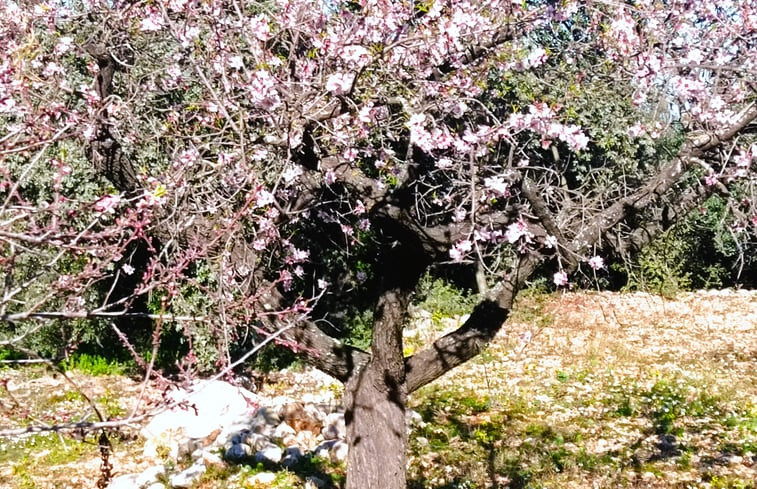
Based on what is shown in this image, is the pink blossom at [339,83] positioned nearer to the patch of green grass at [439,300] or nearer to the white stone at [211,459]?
the white stone at [211,459]

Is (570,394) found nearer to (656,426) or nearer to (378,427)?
(656,426)

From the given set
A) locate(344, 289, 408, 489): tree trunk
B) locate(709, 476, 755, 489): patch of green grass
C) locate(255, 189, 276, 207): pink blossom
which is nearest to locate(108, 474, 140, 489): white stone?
locate(344, 289, 408, 489): tree trunk

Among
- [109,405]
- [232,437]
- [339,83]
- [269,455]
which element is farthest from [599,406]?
[109,405]

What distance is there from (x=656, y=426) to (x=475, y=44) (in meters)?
4.63

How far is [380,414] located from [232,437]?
2540 millimetres

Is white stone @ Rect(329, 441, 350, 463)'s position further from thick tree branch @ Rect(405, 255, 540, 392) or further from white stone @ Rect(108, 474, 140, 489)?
thick tree branch @ Rect(405, 255, 540, 392)

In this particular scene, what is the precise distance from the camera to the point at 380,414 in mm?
4566

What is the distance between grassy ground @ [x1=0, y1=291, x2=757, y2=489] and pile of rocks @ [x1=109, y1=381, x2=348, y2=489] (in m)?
0.25

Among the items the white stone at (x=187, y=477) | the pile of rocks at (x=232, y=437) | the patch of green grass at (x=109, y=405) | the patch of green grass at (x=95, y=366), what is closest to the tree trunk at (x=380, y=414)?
the pile of rocks at (x=232, y=437)

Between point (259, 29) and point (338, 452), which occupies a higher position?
point (259, 29)

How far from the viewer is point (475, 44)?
4.28 m

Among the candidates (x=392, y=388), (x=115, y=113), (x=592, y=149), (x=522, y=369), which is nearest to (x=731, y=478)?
(x=392, y=388)

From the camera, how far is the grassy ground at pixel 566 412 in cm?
600

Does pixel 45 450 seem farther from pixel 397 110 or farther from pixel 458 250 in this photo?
pixel 458 250
